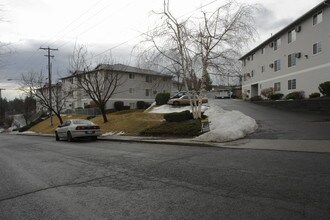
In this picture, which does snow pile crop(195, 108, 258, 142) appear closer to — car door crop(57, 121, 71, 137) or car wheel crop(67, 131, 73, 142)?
car wheel crop(67, 131, 73, 142)

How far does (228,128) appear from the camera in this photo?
18.0 metres

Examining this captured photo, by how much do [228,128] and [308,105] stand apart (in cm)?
1372

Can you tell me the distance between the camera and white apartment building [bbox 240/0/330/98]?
3034 cm

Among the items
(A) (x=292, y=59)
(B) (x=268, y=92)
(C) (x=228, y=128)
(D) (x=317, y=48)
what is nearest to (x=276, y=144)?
(C) (x=228, y=128)

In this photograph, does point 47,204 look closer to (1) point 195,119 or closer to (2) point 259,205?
(2) point 259,205

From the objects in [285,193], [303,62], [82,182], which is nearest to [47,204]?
[82,182]

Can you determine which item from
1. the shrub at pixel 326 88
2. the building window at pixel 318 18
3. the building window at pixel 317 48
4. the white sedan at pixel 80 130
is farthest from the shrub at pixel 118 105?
the shrub at pixel 326 88

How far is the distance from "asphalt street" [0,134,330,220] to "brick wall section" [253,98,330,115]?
55.7 ft

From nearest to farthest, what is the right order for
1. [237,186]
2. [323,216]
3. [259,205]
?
[323,216] < [259,205] < [237,186]

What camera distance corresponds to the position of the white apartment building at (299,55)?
30344 mm

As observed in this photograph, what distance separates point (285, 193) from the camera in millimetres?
6281

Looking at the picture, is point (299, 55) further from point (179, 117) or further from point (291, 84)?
point (179, 117)

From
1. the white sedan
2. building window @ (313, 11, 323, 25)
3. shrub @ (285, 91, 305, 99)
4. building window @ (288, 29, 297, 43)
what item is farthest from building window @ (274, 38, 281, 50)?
the white sedan

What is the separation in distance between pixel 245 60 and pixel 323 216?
53.4 meters
